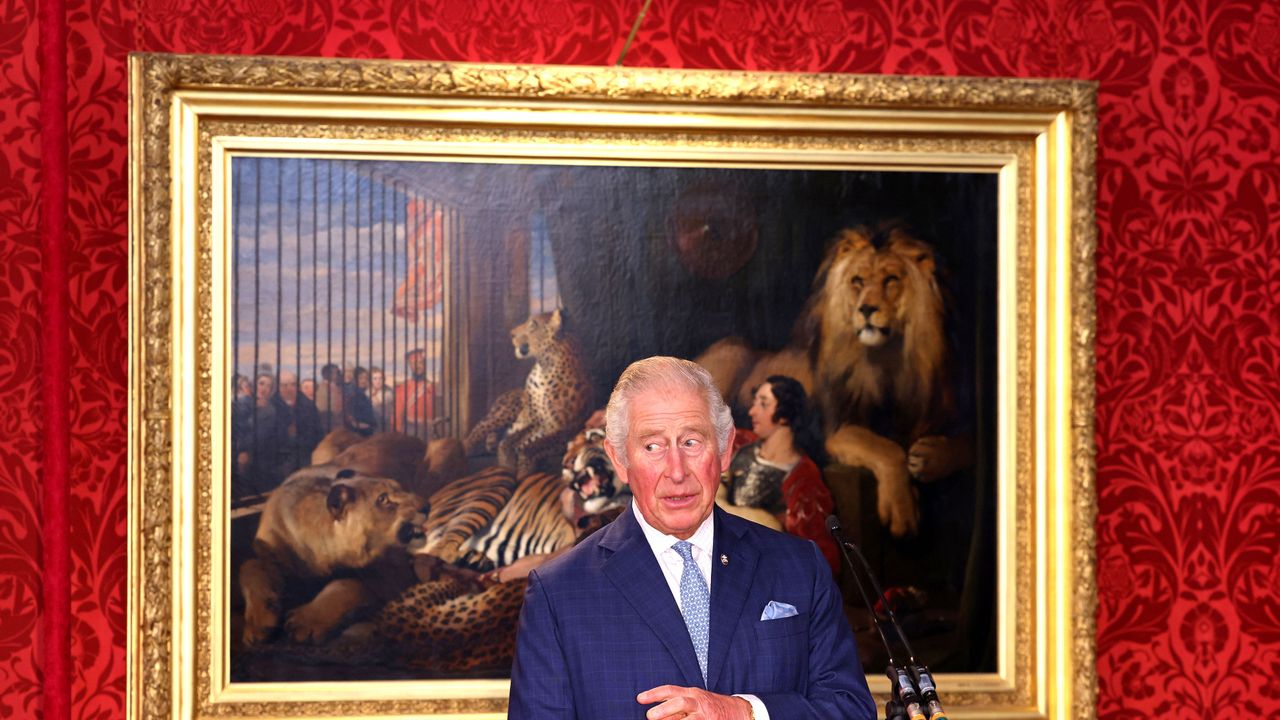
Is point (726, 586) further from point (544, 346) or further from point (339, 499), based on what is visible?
point (339, 499)

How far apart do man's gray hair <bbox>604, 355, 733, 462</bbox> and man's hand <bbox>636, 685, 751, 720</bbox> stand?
1.49 ft

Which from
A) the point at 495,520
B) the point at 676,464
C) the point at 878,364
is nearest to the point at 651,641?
the point at 676,464

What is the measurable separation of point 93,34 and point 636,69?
1329 millimetres

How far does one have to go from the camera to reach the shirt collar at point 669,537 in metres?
2.31

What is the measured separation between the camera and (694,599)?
2311mm

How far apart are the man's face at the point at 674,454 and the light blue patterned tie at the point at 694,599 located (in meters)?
0.07

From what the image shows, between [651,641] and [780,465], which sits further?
[780,465]

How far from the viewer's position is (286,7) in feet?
9.67

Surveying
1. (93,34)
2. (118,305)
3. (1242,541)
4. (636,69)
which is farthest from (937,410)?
(93,34)

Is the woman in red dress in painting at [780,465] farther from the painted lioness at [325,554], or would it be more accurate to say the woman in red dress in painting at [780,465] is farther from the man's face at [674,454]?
the painted lioness at [325,554]

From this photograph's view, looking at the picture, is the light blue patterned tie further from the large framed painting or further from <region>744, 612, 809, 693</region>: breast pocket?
the large framed painting

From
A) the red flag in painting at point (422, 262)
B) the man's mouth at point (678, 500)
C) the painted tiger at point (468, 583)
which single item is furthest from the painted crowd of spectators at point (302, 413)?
the man's mouth at point (678, 500)

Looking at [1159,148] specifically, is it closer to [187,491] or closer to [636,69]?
[636,69]

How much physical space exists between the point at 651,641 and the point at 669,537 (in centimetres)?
20
